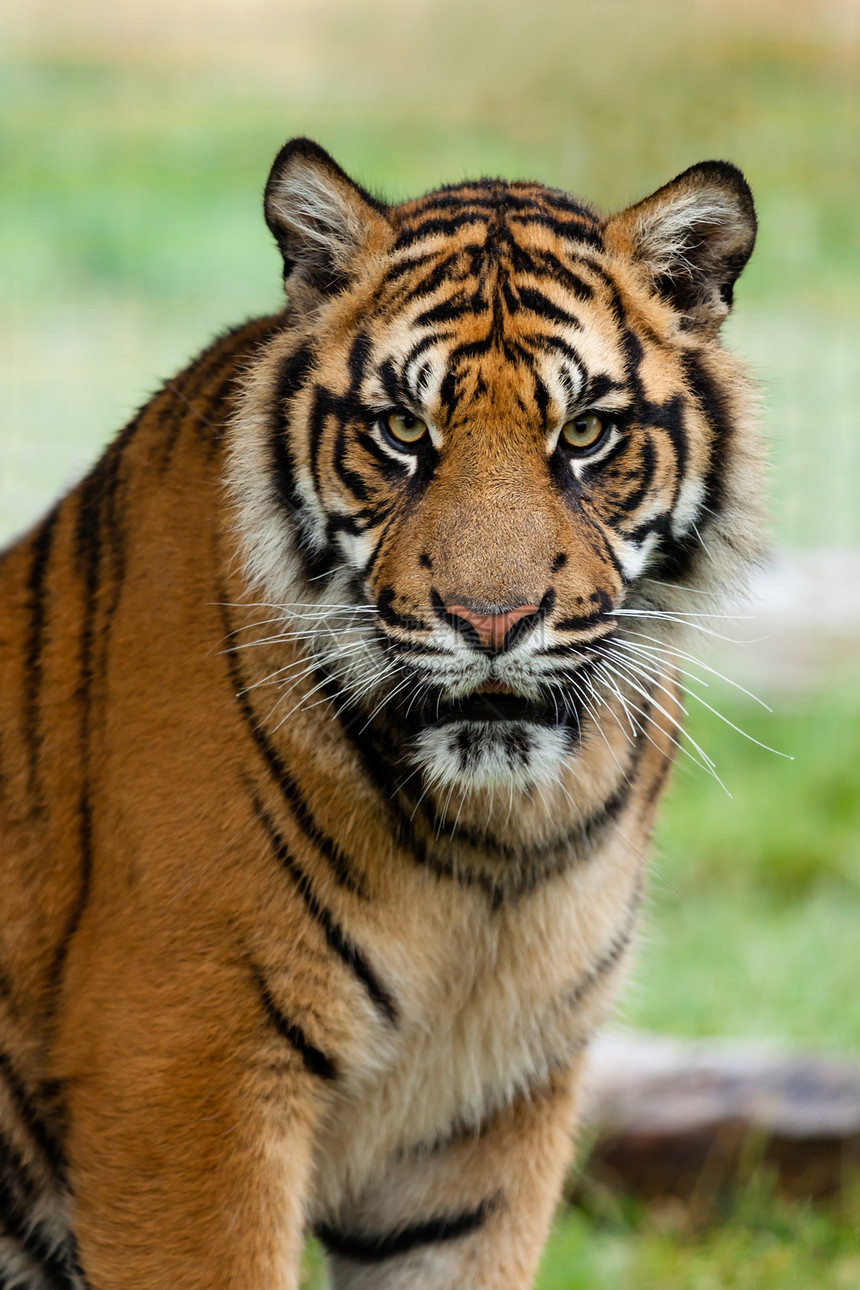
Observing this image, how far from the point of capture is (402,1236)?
231cm

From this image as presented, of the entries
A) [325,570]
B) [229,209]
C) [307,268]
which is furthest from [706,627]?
[229,209]

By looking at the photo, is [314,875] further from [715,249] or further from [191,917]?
[715,249]

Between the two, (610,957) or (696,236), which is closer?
(696,236)

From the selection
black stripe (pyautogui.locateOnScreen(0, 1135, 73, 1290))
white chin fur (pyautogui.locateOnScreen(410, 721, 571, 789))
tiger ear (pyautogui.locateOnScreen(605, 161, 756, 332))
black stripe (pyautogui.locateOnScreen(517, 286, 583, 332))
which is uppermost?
tiger ear (pyautogui.locateOnScreen(605, 161, 756, 332))

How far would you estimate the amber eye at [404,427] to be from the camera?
5.79 ft

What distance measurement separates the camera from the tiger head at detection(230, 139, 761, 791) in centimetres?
167

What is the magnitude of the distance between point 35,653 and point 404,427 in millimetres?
642

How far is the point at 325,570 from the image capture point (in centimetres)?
189

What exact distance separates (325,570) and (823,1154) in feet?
5.14

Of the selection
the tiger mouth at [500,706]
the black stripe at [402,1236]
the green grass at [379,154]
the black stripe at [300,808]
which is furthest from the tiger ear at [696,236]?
the green grass at [379,154]

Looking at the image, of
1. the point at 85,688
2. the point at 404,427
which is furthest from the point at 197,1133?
the point at 404,427

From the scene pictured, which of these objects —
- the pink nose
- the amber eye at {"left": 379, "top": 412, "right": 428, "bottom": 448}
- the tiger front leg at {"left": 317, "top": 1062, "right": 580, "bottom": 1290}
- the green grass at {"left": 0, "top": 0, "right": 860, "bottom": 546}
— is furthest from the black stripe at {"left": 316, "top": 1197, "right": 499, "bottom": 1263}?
the green grass at {"left": 0, "top": 0, "right": 860, "bottom": 546}

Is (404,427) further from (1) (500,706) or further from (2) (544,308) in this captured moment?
(1) (500,706)

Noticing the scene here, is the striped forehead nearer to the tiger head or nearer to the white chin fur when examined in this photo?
the tiger head
